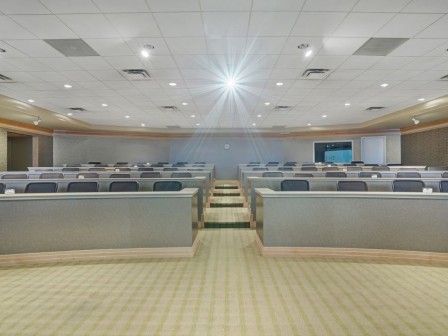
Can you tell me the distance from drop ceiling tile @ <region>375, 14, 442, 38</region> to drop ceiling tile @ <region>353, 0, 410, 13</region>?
0.25 metres

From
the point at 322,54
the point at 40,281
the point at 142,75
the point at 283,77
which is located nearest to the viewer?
the point at 40,281

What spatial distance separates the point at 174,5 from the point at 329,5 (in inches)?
78.4

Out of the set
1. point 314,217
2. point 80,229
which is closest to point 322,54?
point 314,217

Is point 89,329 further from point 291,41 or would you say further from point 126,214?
point 291,41

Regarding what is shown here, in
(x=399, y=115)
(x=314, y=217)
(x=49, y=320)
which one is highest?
(x=399, y=115)

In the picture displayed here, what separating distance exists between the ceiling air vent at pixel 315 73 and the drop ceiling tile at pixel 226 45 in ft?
6.06

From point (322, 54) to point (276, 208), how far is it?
3132 mm

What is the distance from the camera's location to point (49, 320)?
2.46 metres

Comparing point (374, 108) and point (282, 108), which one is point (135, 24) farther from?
point (374, 108)

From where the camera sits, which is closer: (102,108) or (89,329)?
(89,329)

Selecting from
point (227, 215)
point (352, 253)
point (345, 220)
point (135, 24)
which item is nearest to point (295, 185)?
point (345, 220)

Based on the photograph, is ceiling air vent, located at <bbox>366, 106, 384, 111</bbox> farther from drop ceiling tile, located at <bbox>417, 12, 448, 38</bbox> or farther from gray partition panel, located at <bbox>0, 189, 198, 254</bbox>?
gray partition panel, located at <bbox>0, 189, 198, 254</bbox>

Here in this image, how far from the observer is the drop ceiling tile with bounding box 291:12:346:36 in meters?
3.93

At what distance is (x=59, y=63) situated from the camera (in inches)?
226
